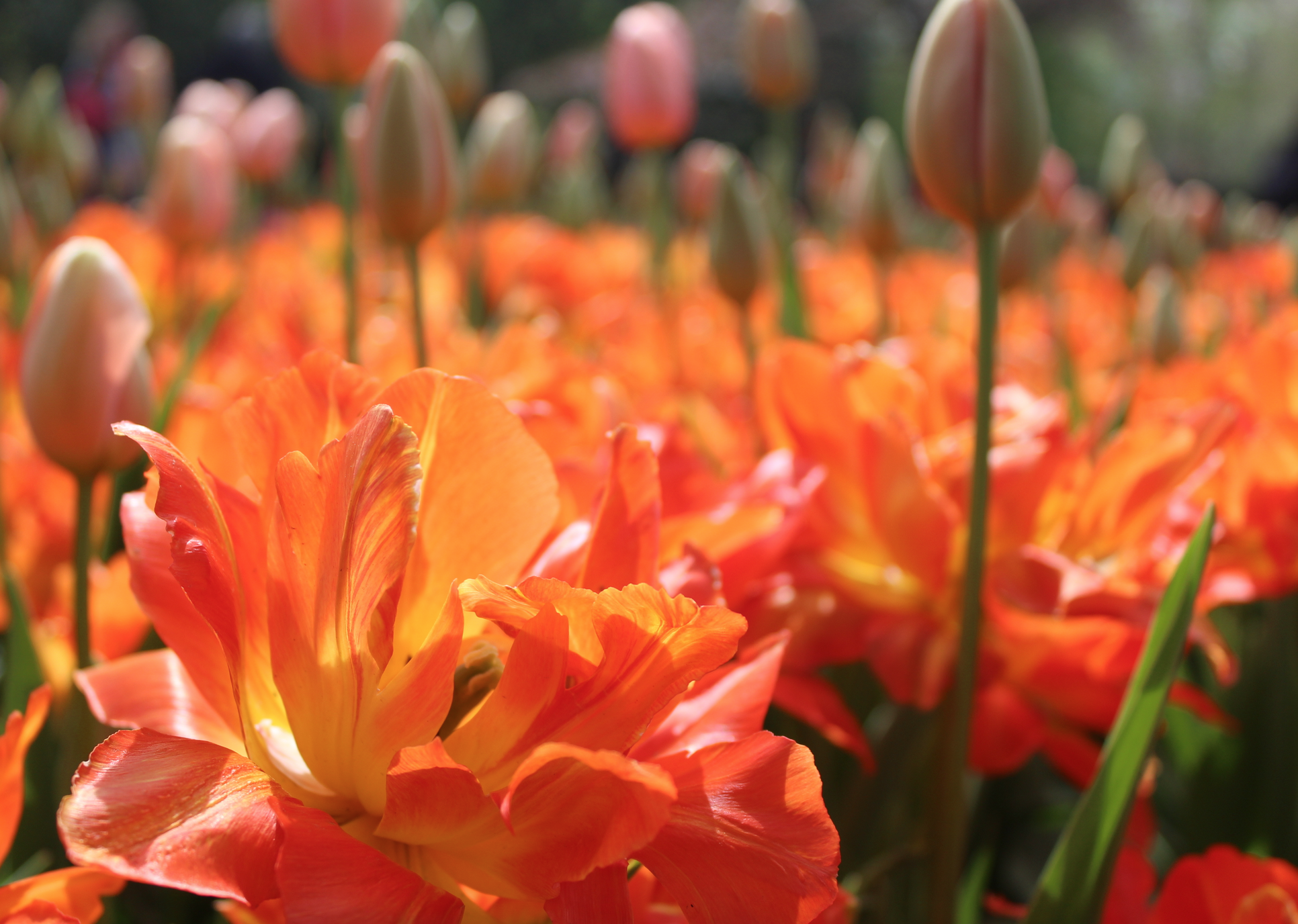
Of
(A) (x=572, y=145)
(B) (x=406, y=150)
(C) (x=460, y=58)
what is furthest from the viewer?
(A) (x=572, y=145)

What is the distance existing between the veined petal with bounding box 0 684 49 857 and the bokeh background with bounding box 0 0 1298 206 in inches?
200

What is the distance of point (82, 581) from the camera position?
51 cm

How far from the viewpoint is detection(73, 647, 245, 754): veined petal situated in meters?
0.36

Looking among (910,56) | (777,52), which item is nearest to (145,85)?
(777,52)

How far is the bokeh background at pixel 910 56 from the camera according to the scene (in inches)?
281

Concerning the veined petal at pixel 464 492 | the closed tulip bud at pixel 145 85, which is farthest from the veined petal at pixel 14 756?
the closed tulip bud at pixel 145 85

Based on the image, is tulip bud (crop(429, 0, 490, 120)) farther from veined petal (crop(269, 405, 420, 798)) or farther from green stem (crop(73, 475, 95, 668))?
veined petal (crop(269, 405, 420, 798))

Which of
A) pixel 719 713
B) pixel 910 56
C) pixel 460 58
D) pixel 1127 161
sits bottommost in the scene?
pixel 910 56

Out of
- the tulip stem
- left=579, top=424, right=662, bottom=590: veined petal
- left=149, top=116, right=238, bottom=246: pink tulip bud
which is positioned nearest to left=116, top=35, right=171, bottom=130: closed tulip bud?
left=149, top=116, right=238, bottom=246: pink tulip bud

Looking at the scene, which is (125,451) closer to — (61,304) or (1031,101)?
(61,304)

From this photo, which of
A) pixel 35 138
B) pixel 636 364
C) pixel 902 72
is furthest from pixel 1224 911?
pixel 902 72

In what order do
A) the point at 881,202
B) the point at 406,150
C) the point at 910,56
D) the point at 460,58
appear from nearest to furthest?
the point at 406,150
the point at 881,202
the point at 460,58
the point at 910,56

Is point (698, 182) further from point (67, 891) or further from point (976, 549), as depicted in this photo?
point (67, 891)

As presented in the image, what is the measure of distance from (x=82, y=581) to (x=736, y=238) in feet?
1.88
